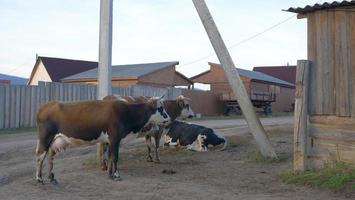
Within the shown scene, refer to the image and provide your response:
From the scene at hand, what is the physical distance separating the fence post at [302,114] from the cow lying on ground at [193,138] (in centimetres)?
458

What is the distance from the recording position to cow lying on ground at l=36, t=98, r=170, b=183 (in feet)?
35.7

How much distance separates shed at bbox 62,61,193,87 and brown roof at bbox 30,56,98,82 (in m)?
7.15

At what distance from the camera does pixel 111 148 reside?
1133cm

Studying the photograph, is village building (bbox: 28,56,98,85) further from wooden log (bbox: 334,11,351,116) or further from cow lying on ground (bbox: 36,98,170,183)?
wooden log (bbox: 334,11,351,116)

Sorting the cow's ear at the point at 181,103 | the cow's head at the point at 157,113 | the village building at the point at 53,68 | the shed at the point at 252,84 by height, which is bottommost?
the cow's head at the point at 157,113

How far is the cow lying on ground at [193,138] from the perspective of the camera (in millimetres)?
15625

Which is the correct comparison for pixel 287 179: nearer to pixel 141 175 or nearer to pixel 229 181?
pixel 229 181

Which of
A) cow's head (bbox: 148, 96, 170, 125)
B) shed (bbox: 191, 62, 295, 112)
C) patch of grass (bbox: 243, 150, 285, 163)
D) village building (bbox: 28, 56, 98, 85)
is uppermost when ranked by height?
village building (bbox: 28, 56, 98, 85)

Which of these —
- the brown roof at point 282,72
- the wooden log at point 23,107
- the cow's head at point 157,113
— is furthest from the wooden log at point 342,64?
the brown roof at point 282,72

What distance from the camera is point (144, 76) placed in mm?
44656

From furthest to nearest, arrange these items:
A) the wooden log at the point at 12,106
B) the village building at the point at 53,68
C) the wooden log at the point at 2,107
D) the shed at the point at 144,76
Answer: the village building at the point at 53,68 < the shed at the point at 144,76 < the wooden log at the point at 12,106 < the wooden log at the point at 2,107

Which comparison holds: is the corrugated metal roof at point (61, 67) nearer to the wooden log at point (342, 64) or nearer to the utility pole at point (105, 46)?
the utility pole at point (105, 46)

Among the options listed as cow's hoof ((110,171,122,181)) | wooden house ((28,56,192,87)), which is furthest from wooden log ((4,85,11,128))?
wooden house ((28,56,192,87))

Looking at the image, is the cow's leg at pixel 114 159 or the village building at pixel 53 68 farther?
the village building at pixel 53 68
